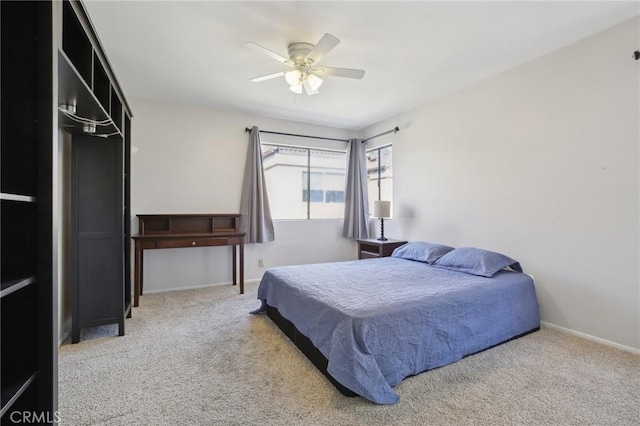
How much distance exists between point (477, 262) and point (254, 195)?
301 cm

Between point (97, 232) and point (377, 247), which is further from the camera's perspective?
point (377, 247)

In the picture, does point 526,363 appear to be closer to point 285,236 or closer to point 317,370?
point 317,370

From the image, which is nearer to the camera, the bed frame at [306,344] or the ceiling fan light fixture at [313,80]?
the bed frame at [306,344]

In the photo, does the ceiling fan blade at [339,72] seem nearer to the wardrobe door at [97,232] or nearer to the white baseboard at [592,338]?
the wardrobe door at [97,232]

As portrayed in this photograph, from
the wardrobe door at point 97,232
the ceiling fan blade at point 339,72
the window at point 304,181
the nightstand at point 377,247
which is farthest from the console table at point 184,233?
the ceiling fan blade at point 339,72

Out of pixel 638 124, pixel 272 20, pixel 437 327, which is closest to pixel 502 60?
pixel 638 124

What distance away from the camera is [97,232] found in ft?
8.41

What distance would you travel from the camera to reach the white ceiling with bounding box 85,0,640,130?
2.13m

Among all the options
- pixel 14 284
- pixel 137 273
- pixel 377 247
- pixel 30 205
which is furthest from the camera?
pixel 377 247

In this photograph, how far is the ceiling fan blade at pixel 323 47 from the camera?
6.77 feet

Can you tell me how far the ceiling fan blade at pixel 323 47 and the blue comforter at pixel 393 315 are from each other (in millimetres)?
1821

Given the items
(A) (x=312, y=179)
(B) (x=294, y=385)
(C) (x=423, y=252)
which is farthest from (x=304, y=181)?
(B) (x=294, y=385)

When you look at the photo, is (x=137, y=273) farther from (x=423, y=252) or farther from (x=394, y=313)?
(x=423, y=252)

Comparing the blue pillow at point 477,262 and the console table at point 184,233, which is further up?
the console table at point 184,233
